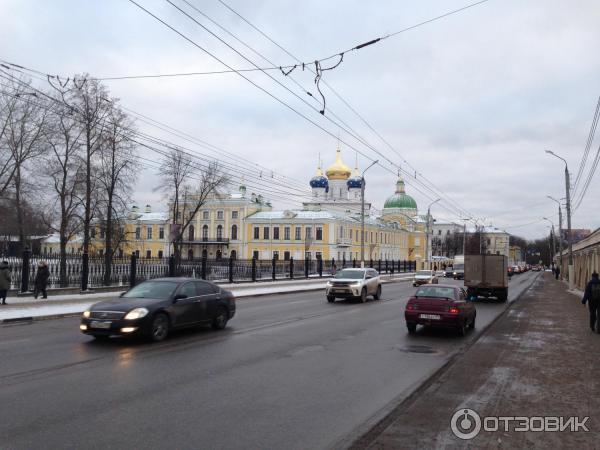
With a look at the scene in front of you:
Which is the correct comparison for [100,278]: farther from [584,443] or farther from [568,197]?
[568,197]

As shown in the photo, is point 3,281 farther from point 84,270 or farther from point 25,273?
point 84,270

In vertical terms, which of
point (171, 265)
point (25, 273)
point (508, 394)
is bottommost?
point (508, 394)

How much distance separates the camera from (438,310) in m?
14.0

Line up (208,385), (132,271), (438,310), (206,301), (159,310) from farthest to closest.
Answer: (132,271), (438,310), (206,301), (159,310), (208,385)

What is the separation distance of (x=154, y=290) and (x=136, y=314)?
1430 mm

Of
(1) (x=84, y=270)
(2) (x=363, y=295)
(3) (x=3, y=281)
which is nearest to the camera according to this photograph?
(3) (x=3, y=281)

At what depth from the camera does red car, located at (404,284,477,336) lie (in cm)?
1398

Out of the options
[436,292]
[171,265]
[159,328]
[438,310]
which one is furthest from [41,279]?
[438,310]

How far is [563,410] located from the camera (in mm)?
6914

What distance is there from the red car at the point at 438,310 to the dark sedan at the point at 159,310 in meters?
4.87

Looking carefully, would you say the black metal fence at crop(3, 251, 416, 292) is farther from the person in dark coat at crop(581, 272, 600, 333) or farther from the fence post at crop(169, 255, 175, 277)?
the person in dark coat at crop(581, 272, 600, 333)

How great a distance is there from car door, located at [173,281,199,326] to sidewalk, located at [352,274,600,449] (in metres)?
6.07

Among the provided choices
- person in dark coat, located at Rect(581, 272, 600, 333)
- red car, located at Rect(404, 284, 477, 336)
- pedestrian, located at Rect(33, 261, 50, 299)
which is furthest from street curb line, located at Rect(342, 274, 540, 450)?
pedestrian, located at Rect(33, 261, 50, 299)

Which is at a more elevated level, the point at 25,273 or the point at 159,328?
the point at 25,273
